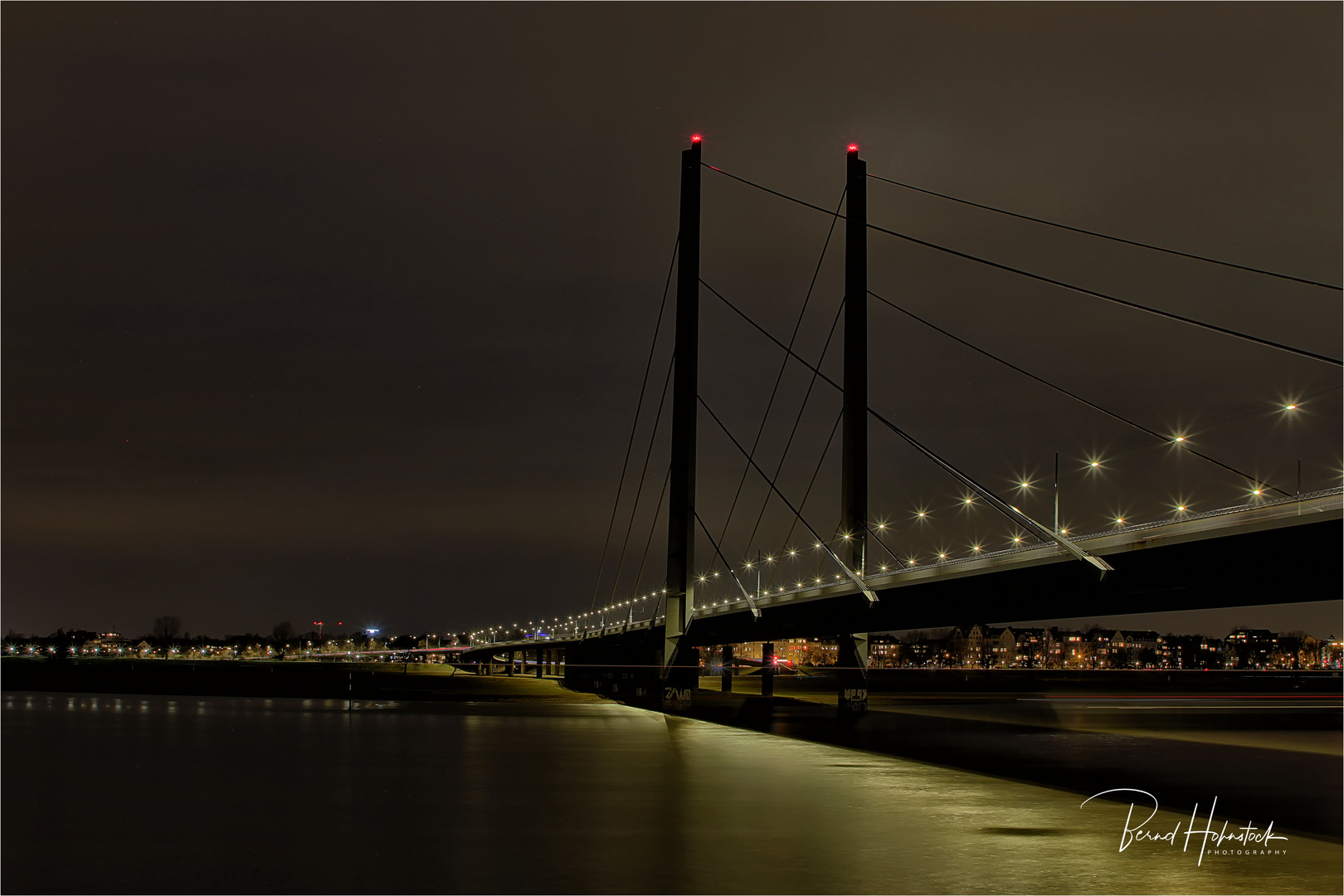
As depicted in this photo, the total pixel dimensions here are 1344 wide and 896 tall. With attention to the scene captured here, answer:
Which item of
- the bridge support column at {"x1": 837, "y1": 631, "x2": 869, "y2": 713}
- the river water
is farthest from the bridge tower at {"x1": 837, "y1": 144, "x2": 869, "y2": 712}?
the river water

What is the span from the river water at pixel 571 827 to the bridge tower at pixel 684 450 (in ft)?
78.7

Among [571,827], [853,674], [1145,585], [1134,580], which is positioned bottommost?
[853,674]

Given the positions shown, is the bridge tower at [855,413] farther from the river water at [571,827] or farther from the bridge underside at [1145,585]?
the river water at [571,827]

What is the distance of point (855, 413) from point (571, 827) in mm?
38413

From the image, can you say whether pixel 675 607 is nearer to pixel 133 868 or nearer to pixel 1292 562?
pixel 1292 562

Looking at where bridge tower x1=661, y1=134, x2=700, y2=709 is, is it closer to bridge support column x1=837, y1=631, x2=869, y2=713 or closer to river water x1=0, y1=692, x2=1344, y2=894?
bridge support column x1=837, y1=631, x2=869, y2=713

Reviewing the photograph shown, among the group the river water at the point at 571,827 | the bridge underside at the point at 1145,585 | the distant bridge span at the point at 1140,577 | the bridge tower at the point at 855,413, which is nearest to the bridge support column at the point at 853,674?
the bridge tower at the point at 855,413

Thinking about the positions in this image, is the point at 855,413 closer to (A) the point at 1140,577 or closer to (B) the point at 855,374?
(B) the point at 855,374

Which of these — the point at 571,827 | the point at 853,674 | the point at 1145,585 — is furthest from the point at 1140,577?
the point at 853,674

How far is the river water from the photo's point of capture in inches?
561

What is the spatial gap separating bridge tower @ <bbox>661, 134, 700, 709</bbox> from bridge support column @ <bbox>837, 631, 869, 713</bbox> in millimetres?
7626

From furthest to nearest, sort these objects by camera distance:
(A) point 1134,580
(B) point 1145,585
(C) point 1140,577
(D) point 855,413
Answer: (D) point 855,413
(A) point 1134,580
(C) point 1140,577
(B) point 1145,585

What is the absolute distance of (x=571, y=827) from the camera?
18188 millimetres

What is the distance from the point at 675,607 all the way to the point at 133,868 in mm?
43624
